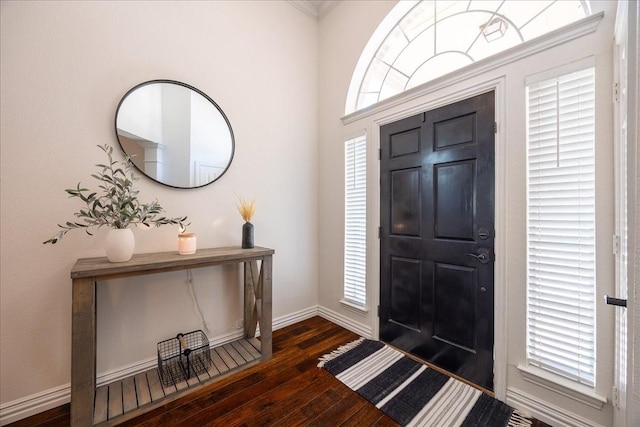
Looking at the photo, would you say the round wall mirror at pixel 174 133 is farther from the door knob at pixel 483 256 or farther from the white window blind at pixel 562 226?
the white window blind at pixel 562 226

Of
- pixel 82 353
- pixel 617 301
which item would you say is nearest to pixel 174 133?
pixel 82 353

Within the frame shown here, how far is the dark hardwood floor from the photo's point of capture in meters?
1.48

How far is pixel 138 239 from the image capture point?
73.1 inches

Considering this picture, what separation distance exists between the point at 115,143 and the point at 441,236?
2.53 metres

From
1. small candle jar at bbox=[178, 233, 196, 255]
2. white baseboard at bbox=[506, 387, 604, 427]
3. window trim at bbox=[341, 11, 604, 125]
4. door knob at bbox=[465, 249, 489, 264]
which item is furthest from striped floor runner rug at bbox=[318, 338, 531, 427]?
window trim at bbox=[341, 11, 604, 125]

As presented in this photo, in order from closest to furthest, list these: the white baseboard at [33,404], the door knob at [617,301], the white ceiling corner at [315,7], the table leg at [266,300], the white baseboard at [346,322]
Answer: the door knob at [617,301], the white baseboard at [33,404], the table leg at [266,300], the white baseboard at [346,322], the white ceiling corner at [315,7]

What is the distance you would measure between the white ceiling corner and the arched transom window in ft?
2.83

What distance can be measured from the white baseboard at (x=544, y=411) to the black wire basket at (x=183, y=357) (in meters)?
2.13

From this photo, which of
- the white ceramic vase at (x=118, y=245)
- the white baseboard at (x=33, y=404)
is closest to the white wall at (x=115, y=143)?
the white baseboard at (x=33, y=404)

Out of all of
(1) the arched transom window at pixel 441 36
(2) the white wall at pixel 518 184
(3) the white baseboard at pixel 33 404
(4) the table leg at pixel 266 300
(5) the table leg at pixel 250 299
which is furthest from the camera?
(5) the table leg at pixel 250 299

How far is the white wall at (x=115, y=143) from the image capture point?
1.50 meters

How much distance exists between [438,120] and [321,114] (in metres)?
1.46

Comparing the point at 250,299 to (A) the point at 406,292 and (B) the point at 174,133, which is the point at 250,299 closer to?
(A) the point at 406,292

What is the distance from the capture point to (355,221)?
259 centimetres
